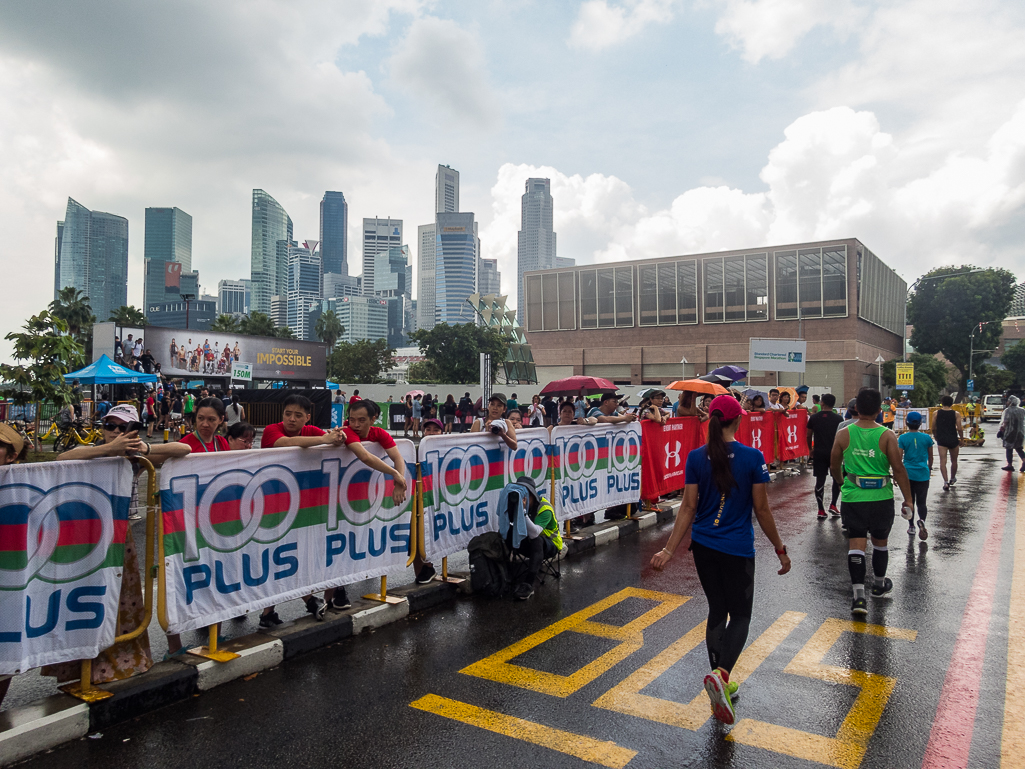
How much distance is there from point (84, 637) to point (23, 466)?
1.09 m

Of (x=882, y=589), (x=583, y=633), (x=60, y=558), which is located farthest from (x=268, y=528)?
(x=882, y=589)

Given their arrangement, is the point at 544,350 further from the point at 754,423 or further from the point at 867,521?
the point at 867,521

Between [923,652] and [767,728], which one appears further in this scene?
[923,652]

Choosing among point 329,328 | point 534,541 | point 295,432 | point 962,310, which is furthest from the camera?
point 329,328

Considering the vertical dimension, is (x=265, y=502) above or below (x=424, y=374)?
below

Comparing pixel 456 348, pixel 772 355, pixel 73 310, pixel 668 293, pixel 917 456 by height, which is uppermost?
pixel 668 293

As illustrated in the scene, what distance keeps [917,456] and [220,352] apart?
38803 millimetres

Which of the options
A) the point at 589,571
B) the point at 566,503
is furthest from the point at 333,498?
the point at 566,503

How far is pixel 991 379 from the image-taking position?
86.6m

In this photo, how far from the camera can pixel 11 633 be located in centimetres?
352

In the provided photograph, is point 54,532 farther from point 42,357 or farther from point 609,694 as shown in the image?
point 42,357

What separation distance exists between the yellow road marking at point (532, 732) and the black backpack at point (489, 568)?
207 cm

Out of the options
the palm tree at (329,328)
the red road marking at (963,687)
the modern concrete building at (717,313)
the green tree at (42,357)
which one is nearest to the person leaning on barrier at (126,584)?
the red road marking at (963,687)

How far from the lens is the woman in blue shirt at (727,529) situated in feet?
12.6
